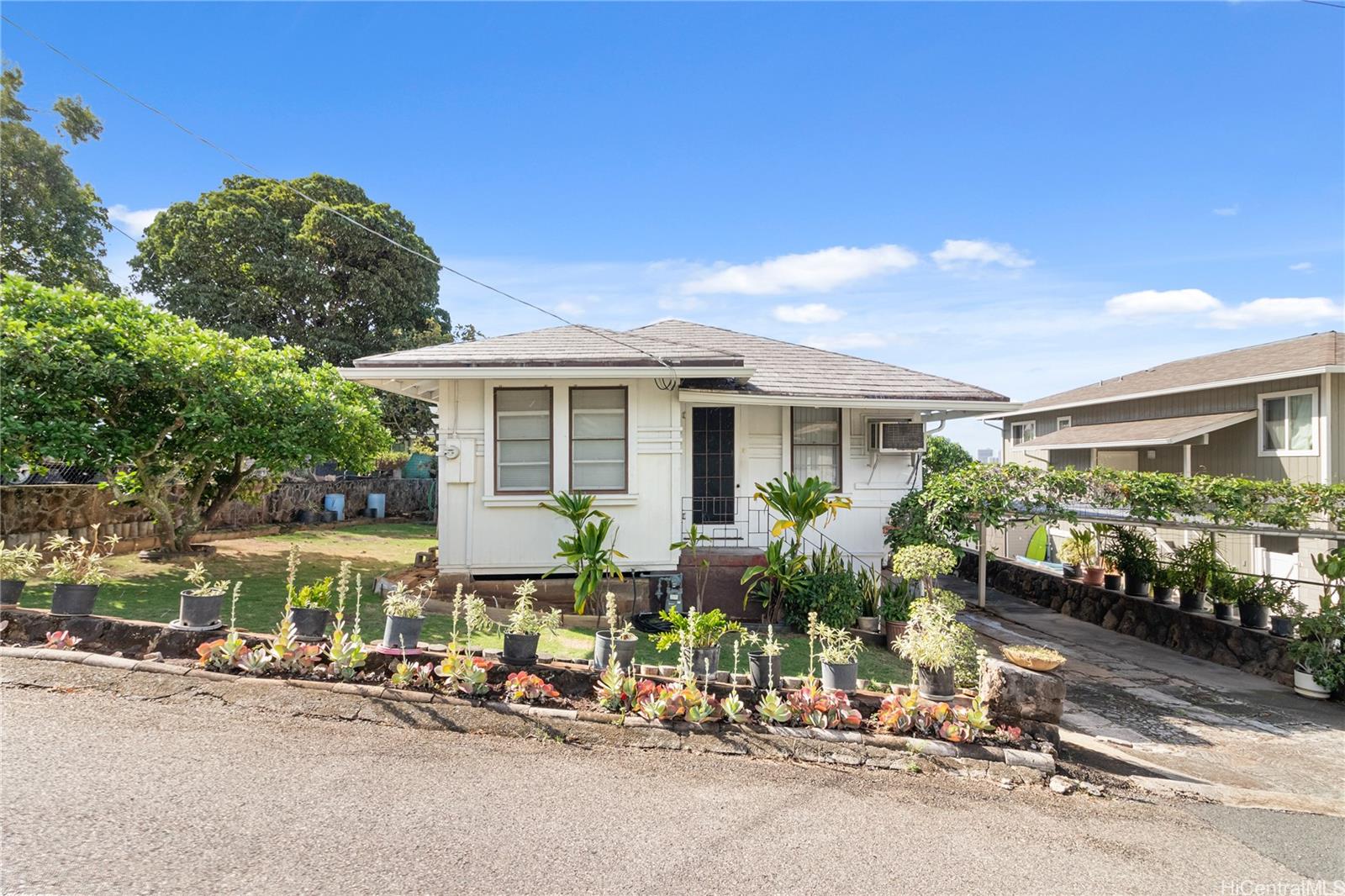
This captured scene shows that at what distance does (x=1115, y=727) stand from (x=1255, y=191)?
10332 millimetres

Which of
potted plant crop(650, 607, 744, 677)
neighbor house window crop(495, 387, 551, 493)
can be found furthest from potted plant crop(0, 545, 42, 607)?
potted plant crop(650, 607, 744, 677)

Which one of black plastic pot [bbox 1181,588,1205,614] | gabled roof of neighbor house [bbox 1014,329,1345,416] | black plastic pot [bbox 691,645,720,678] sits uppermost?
gabled roof of neighbor house [bbox 1014,329,1345,416]

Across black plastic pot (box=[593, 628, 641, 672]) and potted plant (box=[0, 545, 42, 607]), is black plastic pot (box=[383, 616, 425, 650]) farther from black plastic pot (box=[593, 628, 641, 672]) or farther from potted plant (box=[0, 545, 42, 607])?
potted plant (box=[0, 545, 42, 607])

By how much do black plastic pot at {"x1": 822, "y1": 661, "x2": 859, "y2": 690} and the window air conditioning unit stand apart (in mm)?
5412

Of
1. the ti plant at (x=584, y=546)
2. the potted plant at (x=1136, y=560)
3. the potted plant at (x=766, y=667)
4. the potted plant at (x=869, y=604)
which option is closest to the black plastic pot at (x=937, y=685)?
the potted plant at (x=766, y=667)

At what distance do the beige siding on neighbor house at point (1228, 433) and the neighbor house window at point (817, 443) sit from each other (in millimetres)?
9231

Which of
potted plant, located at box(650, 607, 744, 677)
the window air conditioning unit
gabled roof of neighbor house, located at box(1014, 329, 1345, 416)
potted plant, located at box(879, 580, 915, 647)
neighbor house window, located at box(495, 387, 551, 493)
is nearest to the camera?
potted plant, located at box(650, 607, 744, 677)

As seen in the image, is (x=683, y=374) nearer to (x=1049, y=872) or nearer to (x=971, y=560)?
(x=1049, y=872)

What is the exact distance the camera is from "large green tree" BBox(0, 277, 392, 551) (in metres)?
7.68

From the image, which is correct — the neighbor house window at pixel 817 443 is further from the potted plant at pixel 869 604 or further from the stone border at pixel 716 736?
the stone border at pixel 716 736

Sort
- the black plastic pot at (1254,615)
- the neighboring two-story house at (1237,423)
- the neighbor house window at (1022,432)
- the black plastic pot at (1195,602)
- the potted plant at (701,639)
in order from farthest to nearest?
the neighbor house window at (1022,432), the neighboring two-story house at (1237,423), the black plastic pot at (1195,602), the black plastic pot at (1254,615), the potted plant at (701,639)

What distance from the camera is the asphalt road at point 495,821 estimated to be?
9.58 ft

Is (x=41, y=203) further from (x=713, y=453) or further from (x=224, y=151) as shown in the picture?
(x=713, y=453)
